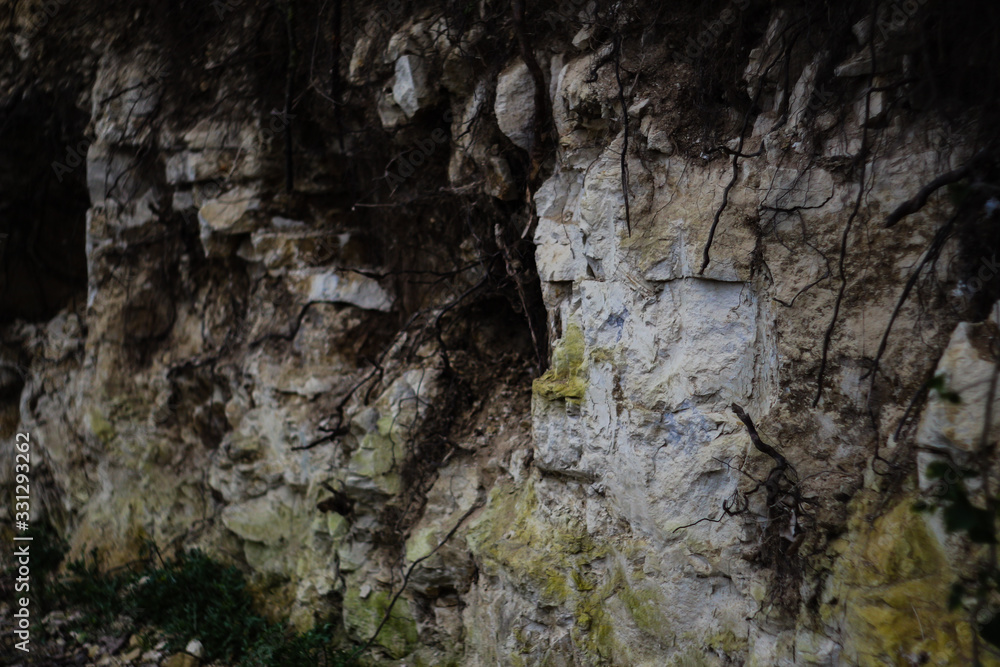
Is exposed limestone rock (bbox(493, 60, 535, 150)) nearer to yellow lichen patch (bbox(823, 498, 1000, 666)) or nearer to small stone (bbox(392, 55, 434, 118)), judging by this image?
small stone (bbox(392, 55, 434, 118))

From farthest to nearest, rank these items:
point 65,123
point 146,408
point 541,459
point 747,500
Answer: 1. point 65,123
2. point 146,408
3. point 541,459
4. point 747,500

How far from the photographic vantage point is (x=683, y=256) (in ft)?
7.58

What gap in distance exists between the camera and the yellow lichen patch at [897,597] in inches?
67.0

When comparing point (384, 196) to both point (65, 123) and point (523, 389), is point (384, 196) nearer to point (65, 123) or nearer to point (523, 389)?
point (523, 389)

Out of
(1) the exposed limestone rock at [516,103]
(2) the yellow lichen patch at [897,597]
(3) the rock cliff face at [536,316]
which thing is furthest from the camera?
(1) the exposed limestone rock at [516,103]

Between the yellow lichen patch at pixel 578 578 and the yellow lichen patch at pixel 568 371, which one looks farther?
the yellow lichen patch at pixel 568 371

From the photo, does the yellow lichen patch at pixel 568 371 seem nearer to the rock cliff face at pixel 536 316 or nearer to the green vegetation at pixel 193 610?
the rock cliff face at pixel 536 316

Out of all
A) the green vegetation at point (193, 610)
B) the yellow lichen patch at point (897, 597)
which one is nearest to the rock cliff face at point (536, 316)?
the yellow lichen patch at point (897, 597)

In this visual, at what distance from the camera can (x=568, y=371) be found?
263cm

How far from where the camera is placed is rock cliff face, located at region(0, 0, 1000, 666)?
6.24 feet

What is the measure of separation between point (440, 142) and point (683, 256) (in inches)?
67.6

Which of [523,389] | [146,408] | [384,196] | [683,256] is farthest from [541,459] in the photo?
[146,408]

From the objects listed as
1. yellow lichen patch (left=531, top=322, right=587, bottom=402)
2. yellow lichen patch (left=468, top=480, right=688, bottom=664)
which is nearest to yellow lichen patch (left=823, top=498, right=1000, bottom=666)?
yellow lichen patch (left=468, top=480, right=688, bottom=664)

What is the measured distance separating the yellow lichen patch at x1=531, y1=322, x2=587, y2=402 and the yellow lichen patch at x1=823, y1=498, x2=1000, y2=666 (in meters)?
1.08
